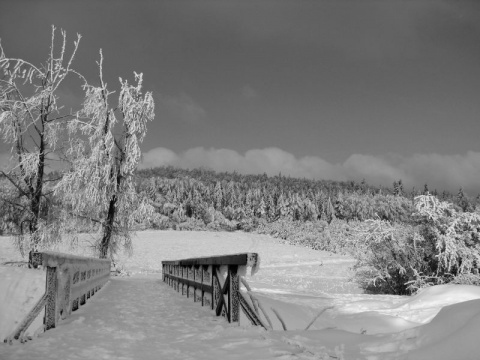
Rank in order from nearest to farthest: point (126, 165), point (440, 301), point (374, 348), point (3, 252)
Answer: point (374, 348) → point (440, 301) → point (126, 165) → point (3, 252)

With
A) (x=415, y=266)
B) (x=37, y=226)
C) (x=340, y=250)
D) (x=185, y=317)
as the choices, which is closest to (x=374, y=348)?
(x=185, y=317)

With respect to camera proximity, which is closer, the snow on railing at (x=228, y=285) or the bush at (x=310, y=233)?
the snow on railing at (x=228, y=285)

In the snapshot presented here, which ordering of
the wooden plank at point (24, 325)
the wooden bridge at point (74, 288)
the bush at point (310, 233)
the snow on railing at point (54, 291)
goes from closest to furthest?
the wooden plank at point (24, 325)
the snow on railing at point (54, 291)
the wooden bridge at point (74, 288)
the bush at point (310, 233)

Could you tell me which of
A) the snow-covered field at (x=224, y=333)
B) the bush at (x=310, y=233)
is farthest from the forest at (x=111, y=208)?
the bush at (x=310, y=233)

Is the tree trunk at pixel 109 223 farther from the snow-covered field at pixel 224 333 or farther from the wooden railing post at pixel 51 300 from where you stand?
the wooden railing post at pixel 51 300

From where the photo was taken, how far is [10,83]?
12.4 m

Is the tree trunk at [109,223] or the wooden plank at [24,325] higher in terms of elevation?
the tree trunk at [109,223]

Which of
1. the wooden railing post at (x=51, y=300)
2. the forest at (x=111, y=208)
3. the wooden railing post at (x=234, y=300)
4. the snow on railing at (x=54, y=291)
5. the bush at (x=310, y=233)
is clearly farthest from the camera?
the bush at (x=310, y=233)

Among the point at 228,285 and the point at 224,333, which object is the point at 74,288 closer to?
the point at 228,285

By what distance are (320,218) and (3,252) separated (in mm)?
71607

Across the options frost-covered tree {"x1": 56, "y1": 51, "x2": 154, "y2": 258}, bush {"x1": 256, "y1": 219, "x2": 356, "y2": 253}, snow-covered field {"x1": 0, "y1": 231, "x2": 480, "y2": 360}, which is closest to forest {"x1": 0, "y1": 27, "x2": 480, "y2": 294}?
frost-covered tree {"x1": 56, "y1": 51, "x2": 154, "y2": 258}

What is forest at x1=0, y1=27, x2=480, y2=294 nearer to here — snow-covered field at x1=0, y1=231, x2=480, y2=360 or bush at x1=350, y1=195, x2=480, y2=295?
bush at x1=350, y1=195, x2=480, y2=295

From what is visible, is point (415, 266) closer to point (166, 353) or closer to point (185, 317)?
point (185, 317)

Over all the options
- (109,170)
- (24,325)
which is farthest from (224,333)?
(109,170)
